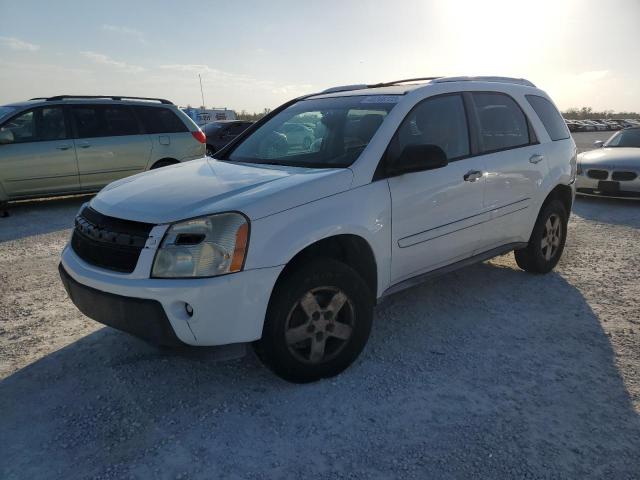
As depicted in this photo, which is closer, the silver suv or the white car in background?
the silver suv

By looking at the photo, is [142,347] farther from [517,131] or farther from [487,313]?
[517,131]

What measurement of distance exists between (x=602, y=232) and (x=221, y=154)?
17.0 ft

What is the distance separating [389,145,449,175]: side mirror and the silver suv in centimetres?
658

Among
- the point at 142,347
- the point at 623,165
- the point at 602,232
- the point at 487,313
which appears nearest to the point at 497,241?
the point at 487,313

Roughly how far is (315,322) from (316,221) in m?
0.58

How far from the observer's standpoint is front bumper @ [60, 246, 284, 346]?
7.91 feet

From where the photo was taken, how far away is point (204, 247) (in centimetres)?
245

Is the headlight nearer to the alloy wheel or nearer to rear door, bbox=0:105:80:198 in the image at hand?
the alloy wheel

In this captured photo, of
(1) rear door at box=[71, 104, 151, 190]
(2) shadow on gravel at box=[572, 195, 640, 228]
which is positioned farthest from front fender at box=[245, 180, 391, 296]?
(1) rear door at box=[71, 104, 151, 190]

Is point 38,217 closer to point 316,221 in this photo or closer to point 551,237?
point 316,221

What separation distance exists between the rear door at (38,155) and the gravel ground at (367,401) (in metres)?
4.19

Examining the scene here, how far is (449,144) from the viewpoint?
143 inches

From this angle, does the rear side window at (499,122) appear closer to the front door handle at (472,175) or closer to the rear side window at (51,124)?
the front door handle at (472,175)

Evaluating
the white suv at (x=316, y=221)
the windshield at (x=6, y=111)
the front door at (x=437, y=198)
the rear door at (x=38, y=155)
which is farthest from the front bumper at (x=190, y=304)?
the windshield at (x=6, y=111)
